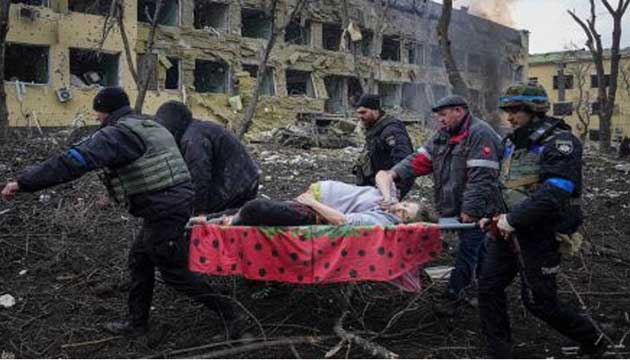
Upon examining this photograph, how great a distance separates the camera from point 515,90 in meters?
3.55

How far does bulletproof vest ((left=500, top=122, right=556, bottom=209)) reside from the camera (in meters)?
3.43

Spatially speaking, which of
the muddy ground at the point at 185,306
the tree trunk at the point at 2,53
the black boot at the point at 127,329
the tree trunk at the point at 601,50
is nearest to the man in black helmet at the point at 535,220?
the muddy ground at the point at 185,306

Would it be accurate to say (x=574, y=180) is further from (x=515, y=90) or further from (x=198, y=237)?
(x=198, y=237)

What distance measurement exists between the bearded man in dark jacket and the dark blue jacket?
0.54 m

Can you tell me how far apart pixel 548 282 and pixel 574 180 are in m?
0.60

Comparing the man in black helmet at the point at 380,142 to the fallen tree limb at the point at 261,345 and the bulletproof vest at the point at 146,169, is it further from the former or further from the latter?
the bulletproof vest at the point at 146,169

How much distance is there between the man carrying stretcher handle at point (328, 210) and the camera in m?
4.11

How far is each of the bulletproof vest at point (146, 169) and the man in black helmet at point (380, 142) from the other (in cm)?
Result: 192

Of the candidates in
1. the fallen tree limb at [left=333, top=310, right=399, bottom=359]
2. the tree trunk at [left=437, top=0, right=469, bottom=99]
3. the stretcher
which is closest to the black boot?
the stretcher

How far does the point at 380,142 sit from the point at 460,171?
0.83 metres

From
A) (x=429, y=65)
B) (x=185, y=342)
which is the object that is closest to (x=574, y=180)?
(x=185, y=342)

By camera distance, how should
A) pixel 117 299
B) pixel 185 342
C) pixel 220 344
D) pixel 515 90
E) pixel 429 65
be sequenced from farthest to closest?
pixel 429 65, pixel 117 299, pixel 185 342, pixel 220 344, pixel 515 90

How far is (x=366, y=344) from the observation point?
3.74 m

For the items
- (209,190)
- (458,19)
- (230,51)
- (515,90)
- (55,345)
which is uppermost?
(458,19)
